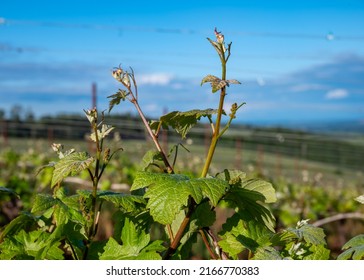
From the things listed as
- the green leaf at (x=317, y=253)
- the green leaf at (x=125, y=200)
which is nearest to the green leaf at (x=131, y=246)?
the green leaf at (x=125, y=200)

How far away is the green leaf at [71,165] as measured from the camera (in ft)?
3.61

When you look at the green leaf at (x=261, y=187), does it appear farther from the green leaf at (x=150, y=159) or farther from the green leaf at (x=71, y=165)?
the green leaf at (x=71, y=165)

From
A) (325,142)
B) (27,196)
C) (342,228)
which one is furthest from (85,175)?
(325,142)

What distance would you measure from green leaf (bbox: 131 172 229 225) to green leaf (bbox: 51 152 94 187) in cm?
10

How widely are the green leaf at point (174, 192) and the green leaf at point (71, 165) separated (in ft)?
0.32

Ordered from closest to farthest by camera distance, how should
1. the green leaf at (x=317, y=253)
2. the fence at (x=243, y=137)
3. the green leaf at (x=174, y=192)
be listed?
the green leaf at (x=174, y=192) → the green leaf at (x=317, y=253) → the fence at (x=243, y=137)

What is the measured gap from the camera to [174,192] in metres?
1.05

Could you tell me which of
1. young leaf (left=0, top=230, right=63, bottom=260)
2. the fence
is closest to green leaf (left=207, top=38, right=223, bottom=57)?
young leaf (left=0, top=230, right=63, bottom=260)

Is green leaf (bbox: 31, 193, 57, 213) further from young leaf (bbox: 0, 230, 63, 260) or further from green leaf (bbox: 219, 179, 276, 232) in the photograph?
green leaf (bbox: 219, 179, 276, 232)

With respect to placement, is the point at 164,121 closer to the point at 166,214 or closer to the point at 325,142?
the point at 166,214

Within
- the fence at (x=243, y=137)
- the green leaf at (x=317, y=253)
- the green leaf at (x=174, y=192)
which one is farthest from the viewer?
the fence at (x=243, y=137)

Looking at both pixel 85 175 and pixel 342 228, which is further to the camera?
pixel 85 175
